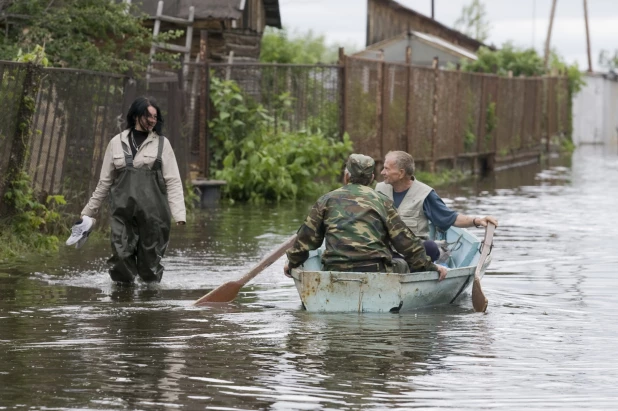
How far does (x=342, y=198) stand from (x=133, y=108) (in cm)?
243

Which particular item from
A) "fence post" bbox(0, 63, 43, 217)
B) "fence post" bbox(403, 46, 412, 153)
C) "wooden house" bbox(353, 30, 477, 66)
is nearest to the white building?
"wooden house" bbox(353, 30, 477, 66)

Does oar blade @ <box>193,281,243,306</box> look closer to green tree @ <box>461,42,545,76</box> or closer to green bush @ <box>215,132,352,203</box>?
green bush @ <box>215,132,352,203</box>

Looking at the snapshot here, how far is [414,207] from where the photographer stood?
11.7m

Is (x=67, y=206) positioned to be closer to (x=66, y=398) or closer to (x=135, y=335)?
(x=135, y=335)

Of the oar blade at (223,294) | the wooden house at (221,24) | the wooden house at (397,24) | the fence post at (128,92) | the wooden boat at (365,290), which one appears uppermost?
the wooden house at (397,24)

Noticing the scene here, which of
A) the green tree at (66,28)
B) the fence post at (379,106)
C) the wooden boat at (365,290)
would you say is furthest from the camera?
the fence post at (379,106)

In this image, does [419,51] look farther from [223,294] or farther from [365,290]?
[365,290]

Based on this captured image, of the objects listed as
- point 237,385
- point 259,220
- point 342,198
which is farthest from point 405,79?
point 237,385

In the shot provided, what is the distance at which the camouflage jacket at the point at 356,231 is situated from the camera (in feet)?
35.1

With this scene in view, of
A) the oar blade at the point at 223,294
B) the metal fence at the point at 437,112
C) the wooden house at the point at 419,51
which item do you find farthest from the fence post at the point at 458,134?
the oar blade at the point at 223,294

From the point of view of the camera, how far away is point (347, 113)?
966 inches

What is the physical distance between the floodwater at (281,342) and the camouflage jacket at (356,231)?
1.63ft

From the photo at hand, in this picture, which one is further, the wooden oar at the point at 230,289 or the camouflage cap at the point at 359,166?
the wooden oar at the point at 230,289

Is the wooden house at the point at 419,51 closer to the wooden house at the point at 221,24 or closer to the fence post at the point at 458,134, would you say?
the fence post at the point at 458,134
